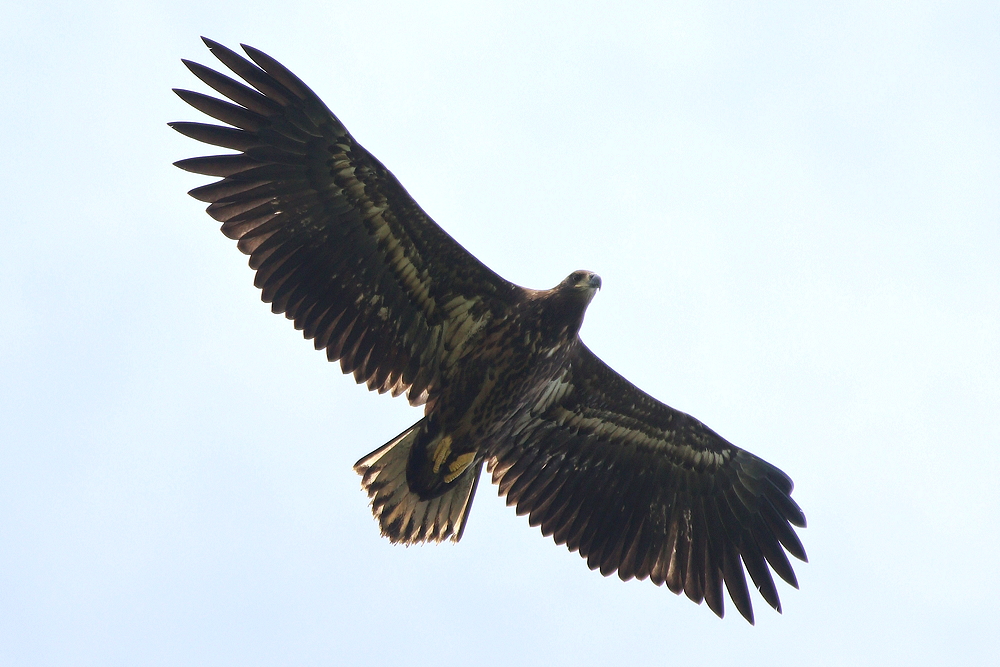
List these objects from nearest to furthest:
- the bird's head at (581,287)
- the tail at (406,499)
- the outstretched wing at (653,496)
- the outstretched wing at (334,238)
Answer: the outstretched wing at (334,238) → the bird's head at (581,287) → the tail at (406,499) → the outstretched wing at (653,496)

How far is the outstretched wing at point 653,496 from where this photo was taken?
10992mm

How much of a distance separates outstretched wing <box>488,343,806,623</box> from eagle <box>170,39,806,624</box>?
1 centimetres

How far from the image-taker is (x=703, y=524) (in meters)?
11.1

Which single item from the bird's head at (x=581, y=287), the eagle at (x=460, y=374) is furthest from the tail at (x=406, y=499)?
the bird's head at (x=581, y=287)

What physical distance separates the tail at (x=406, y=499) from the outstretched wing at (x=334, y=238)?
506 mm

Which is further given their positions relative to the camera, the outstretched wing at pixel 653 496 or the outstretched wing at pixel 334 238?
the outstretched wing at pixel 653 496

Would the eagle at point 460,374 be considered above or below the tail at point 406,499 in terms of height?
above

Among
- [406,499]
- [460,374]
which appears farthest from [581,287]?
→ [406,499]

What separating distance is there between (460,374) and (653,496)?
230 centimetres

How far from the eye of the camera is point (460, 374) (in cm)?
1023

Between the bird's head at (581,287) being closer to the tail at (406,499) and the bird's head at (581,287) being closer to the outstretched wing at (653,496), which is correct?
the outstretched wing at (653,496)

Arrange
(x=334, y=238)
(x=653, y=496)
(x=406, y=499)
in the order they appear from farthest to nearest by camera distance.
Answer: (x=653, y=496) < (x=406, y=499) < (x=334, y=238)

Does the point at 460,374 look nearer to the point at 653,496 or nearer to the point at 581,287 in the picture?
the point at 581,287

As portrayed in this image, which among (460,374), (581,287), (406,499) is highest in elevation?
(581,287)
